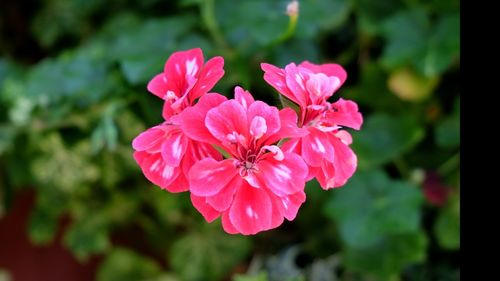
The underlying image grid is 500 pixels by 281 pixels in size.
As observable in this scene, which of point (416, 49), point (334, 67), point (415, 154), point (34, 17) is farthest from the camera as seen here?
point (34, 17)

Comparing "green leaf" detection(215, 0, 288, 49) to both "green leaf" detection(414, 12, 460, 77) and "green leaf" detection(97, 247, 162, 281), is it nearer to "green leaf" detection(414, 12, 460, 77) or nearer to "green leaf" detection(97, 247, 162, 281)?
"green leaf" detection(414, 12, 460, 77)

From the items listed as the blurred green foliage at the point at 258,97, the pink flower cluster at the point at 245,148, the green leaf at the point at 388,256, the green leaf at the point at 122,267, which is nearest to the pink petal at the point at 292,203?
the pink flower cluster at the point at 245,148

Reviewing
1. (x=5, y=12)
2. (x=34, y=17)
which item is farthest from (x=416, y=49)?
(x=5, y=12)

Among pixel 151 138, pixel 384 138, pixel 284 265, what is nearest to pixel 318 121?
pixel 151 138

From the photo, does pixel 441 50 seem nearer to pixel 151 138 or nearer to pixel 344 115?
pixel 344 115

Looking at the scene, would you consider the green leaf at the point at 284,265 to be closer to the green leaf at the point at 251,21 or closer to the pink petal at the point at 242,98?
the green leaf at the point at 251,21
